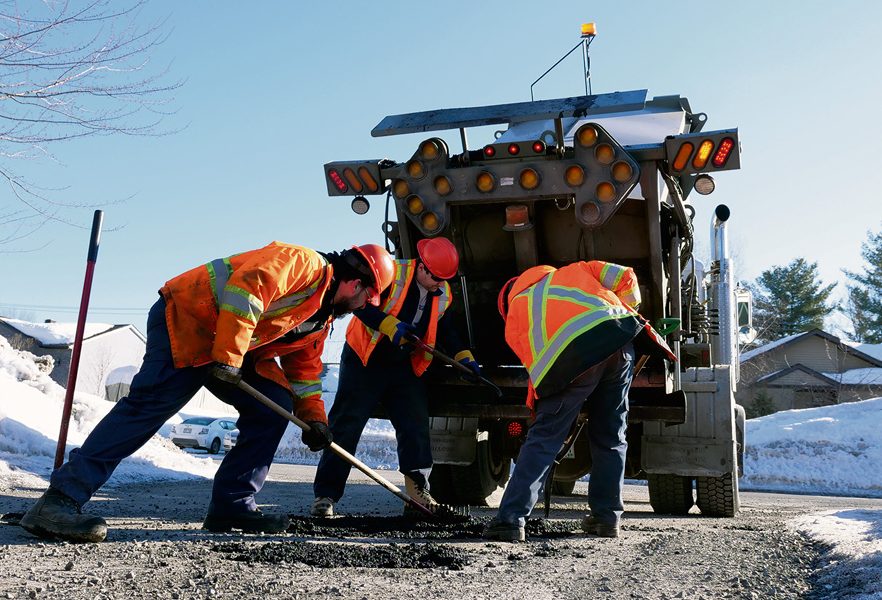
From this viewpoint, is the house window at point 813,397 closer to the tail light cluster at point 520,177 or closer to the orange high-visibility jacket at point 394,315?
the tail light cluster at point 520,177

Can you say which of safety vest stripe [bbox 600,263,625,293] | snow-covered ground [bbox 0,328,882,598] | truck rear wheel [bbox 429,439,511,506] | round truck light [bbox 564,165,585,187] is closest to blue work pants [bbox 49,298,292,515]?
safety vest stripe [bbox 600,263,625,293]

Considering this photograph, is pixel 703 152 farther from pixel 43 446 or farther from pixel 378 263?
pixel 43 446

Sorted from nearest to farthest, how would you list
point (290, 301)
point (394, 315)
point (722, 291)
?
point (290, 301)
point (394, 315)
point (722, 291)

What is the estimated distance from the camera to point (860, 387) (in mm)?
29797

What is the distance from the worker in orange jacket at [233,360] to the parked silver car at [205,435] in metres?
17.2

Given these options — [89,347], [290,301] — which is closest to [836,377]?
[290,301]

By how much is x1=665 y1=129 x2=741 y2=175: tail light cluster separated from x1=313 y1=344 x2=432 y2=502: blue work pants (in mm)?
2050

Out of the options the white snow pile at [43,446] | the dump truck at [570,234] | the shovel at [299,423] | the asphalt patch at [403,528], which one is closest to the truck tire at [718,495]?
the dump truck at [570,234]

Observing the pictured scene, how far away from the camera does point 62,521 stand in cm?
320

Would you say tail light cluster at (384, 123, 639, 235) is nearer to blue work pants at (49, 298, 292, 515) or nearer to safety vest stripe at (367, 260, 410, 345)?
safety vest stripe at (367, 260, 410, 345)

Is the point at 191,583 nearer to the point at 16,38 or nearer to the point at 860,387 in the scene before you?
the point at 16,38

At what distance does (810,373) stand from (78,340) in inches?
1167

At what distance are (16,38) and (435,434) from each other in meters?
4.81

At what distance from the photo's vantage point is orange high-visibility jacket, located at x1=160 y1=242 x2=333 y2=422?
3.39 m
